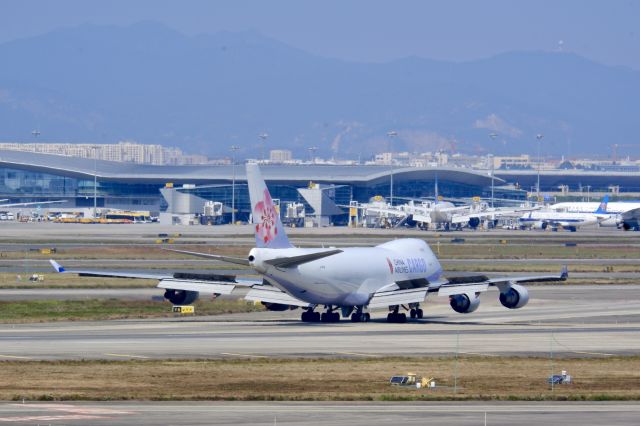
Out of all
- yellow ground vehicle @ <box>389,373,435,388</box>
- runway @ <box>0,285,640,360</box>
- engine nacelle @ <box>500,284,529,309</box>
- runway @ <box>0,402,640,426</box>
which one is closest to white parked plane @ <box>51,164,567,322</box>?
engine nacelle @ <box>500,284,529,309</box>

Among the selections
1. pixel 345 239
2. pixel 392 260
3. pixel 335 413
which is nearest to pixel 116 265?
pixel 392 260

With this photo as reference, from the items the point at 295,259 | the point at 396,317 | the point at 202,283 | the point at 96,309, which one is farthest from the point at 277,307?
the point at 96,309

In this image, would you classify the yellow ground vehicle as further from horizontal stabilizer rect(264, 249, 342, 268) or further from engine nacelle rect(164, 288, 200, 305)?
engine nacelle rect(164, 288, 200, 305)

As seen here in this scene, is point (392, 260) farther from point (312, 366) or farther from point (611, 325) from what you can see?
point (312, 366)

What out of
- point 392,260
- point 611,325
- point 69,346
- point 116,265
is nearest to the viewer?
point 69,346

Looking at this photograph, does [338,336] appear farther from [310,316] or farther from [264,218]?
[310,316]
